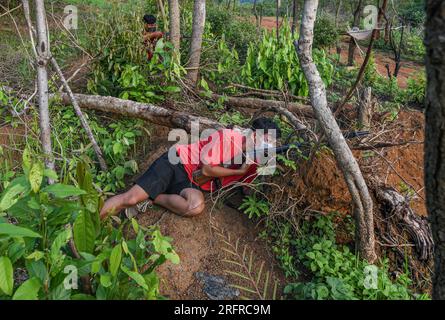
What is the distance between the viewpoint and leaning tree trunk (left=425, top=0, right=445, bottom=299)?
1.41 metres

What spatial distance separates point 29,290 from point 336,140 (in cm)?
182

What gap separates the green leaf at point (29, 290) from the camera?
183cm

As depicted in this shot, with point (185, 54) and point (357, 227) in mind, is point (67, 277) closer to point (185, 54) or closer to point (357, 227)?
point (357, 227)

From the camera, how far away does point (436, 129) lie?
152cm

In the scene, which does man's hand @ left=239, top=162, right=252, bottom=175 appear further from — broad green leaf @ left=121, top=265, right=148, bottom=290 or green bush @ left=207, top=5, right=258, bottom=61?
green bush @ left=207, top=5, right=258, bottom=61

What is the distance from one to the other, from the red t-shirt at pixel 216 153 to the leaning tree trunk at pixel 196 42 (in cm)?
181

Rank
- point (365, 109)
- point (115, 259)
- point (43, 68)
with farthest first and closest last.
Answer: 1. point (365, 109)
2. point (43, 68)
3. point (115, 259)

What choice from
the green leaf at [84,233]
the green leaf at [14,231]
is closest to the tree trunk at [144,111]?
the green leaf at [84,233]

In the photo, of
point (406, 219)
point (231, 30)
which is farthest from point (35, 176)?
point (231, 30)

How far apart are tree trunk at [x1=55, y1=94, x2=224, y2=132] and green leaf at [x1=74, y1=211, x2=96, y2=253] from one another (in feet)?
7.05

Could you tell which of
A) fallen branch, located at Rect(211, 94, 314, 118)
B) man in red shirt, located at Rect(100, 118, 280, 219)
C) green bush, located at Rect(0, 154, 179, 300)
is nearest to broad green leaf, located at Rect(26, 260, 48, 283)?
green bush, located at Rect(0, 154, 179, 300)

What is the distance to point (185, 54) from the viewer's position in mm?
5684

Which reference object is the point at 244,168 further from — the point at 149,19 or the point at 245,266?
the point at 149,19
